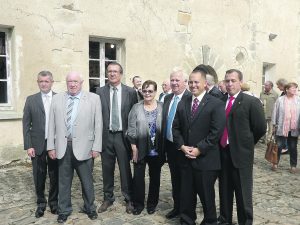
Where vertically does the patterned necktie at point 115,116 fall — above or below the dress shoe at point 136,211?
above

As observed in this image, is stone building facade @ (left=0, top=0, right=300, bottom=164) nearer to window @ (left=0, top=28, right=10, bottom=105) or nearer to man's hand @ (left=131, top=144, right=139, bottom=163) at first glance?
window @ (left=0, top=28, right=10, bottom=105)

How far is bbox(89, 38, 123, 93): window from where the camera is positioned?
796cm

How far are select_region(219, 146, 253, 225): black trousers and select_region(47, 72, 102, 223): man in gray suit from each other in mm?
1488

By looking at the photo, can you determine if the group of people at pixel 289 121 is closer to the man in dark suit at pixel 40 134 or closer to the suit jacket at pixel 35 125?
the man in dark suit at pixel 40 134

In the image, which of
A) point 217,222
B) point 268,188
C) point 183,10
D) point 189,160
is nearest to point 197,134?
point 189,160

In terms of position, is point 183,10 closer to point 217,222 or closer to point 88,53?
point 88,53

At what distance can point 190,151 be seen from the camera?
3.72 meters

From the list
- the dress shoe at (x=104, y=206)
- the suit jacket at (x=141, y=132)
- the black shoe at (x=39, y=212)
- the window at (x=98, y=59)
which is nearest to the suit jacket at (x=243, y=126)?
the suit jacket at (x=141, y=132)

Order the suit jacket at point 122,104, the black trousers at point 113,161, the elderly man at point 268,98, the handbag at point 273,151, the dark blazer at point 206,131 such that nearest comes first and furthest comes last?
the dark blazer at point 206,131
the suit jacket at point 122,104
the black trousers at point 113,161
the handbag at point 273,151
the elderly man at point 268,98

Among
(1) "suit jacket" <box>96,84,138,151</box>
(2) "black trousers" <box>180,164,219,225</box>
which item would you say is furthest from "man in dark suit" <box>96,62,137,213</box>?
(2) "black trousers" <box>180,164,219,225</box>

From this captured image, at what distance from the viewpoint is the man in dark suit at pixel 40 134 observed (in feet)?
14.4

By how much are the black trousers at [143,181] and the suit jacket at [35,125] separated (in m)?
1.21

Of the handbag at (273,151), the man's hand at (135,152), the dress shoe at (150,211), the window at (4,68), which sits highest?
the window at (4,68)

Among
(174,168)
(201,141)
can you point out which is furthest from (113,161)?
(201,141)
